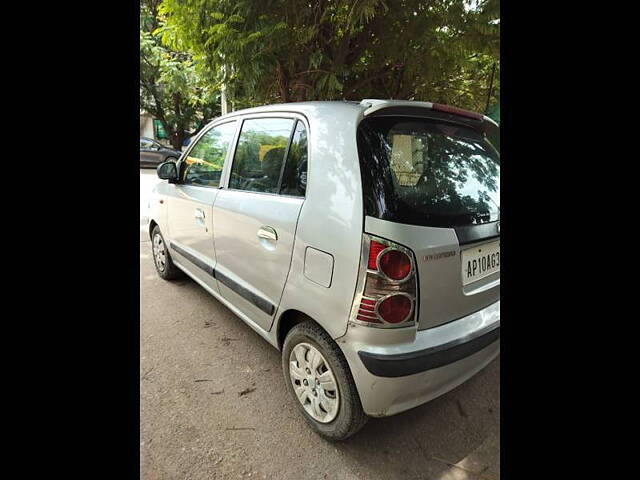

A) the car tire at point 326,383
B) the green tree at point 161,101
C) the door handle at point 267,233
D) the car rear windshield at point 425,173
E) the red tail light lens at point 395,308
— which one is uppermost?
the green tree at point 161,101

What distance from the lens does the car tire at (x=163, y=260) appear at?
369 centimetres

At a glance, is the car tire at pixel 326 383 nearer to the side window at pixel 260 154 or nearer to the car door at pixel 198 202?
the side window at pixel 260 154

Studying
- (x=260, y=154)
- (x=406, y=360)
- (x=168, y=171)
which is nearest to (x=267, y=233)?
(x=260, y=154)

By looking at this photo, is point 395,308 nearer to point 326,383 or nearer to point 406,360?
point 406,360

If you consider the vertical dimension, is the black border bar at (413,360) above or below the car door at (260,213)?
below

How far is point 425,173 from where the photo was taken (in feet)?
5.60

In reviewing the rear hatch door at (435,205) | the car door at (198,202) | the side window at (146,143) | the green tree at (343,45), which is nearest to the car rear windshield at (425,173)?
the rear hatch door at (435,205)

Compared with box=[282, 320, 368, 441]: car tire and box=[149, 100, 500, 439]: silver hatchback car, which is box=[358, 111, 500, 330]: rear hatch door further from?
box=[282, 320, 368, 441]: car tire

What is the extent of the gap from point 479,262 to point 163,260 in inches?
124

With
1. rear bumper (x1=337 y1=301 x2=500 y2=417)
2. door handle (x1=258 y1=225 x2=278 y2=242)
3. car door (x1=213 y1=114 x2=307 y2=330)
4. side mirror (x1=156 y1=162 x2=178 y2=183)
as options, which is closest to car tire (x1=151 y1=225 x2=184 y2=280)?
side mirror (x1=156 y1=162 x2=178 y2=183)

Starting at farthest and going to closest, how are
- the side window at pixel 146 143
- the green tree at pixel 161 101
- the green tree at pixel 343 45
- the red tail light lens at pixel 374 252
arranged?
the side window at pixel 146 143 < the green tree at pixel 161 101 < the green tree at pixel 343 45 < the red tail light lens at pixel 374 252

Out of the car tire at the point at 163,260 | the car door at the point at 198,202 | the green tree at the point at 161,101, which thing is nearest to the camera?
the car door at the point at 198,202
